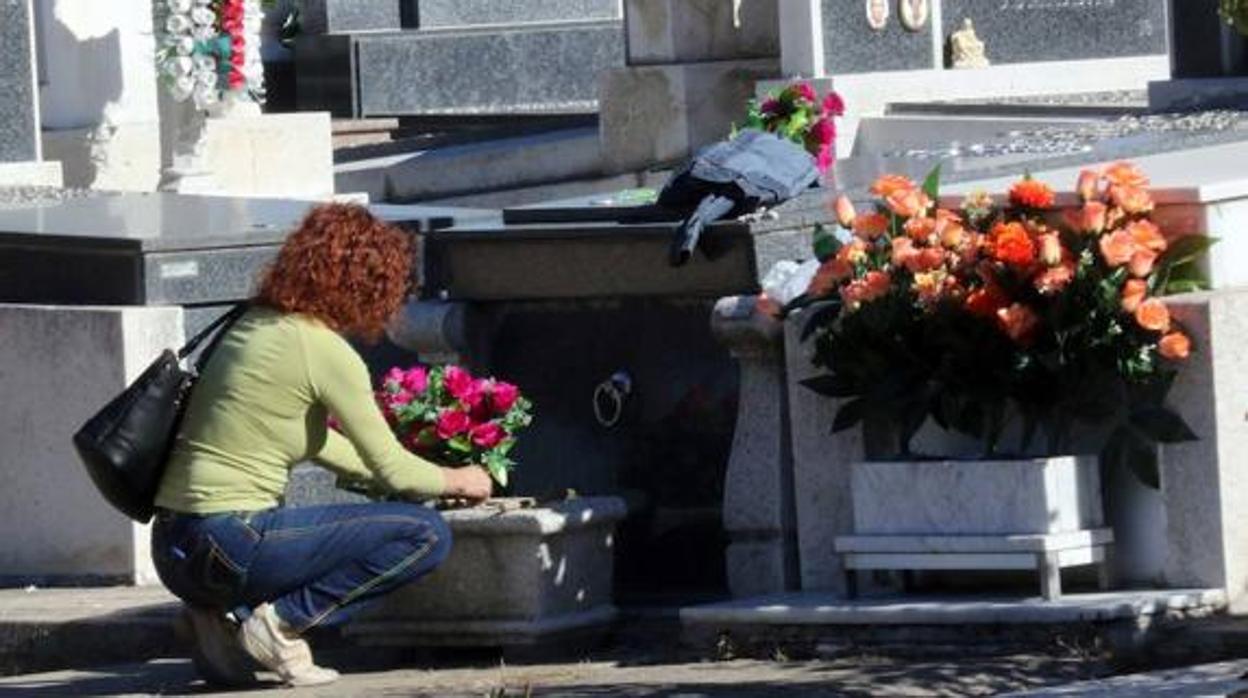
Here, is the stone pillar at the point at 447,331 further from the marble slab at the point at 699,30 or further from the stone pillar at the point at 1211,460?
the marble slab at the point at 699,30

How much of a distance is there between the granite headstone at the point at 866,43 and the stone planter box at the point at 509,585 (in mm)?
10785

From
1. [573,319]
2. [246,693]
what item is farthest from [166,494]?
[573,319]

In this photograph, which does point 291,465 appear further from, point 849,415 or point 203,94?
point 203,94

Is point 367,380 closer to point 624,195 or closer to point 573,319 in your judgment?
point 573,319

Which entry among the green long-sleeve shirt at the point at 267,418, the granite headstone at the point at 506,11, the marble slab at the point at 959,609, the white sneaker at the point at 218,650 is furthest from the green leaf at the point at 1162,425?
the granite headstone at the point at 506,11

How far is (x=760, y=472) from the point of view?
8.52m

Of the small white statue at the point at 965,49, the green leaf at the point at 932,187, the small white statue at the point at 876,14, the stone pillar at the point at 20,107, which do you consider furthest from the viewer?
the small white statue at the point at 965,49

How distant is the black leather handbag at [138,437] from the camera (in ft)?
26.0

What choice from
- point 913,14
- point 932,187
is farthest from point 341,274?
point 913,14

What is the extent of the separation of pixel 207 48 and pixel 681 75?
298 centimetres

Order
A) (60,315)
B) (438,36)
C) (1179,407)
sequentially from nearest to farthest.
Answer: (1179,407) < (60,315) < (438,36)

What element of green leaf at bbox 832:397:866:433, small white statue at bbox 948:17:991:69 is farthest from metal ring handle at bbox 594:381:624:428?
small white statue at bbox 948:17:991:69

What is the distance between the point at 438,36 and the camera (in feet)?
79.0

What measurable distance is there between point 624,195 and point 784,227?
1074 mm
